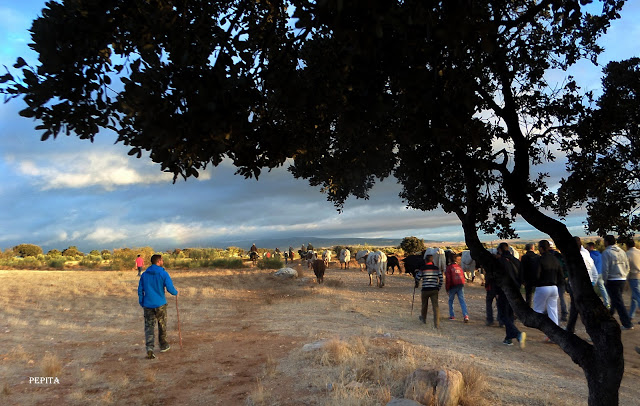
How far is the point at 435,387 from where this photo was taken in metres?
5.43

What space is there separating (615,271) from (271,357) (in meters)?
9.37

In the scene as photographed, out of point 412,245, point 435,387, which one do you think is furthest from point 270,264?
point 435,387

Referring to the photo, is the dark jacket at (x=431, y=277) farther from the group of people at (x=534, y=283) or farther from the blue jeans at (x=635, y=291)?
the blue jeans at (x=635, y=291)

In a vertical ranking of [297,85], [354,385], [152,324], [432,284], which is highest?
[297,85]

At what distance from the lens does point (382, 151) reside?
6.16 metres

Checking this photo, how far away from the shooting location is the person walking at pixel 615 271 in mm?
10453

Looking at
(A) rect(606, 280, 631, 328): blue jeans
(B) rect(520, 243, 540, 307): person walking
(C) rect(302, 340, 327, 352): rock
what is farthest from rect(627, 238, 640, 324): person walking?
(C) rect(302, 340, 327, 352): rock

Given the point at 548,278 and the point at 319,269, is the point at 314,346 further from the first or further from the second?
the point at 319,269

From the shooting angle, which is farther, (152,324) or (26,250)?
(26,250)

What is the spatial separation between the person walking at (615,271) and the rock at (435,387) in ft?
25.4

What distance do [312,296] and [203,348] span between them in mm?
9710

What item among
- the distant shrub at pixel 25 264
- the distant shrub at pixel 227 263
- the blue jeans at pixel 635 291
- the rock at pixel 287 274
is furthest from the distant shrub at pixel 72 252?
the blue jeans at pixel 635 291

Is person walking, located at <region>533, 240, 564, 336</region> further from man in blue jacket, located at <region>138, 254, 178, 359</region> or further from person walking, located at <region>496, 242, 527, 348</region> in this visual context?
man in blue jacket, located at <region>138, 254, 178, 359</region>

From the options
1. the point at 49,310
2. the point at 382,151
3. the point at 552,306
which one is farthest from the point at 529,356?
the point at 49,310
